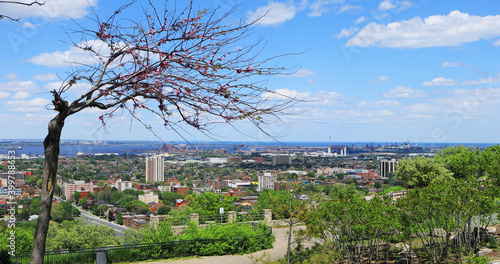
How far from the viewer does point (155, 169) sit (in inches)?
3209

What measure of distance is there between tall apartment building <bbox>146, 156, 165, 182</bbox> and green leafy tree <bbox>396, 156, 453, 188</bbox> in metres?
64.6

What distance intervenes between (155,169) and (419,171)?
66807 mm

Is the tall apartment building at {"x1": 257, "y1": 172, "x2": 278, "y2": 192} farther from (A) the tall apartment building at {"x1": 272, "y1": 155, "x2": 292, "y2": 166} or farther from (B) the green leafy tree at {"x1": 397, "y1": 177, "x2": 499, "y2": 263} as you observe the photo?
(B) the green leafy tree at {"x1": 397, "y1": 177, "x2": 499, "y2": 263}

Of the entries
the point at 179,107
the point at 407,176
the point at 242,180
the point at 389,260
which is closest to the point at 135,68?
the point at 179,107

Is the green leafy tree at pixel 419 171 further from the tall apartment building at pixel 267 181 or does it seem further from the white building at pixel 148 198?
the white building at pixel 148 198

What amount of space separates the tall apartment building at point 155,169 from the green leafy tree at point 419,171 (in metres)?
64.6

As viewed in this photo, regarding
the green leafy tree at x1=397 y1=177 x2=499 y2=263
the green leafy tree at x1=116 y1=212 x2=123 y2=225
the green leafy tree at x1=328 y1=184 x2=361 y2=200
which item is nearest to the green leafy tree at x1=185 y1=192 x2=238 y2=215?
the green leafy tree at x1=328 y1=184 x2=361 y2=200

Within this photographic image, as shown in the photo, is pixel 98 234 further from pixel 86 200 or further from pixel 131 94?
pixel 86 200

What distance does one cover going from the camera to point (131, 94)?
388cm

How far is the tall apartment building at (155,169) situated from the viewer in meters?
81.2

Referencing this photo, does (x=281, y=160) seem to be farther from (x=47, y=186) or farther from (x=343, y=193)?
(x=47, y=186)

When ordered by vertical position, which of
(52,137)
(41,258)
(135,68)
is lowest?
(41,258)

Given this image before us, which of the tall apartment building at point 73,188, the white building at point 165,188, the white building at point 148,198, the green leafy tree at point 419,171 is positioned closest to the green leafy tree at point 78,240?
the green leafy tree at point 419,171

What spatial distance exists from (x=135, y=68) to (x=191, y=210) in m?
16.2
